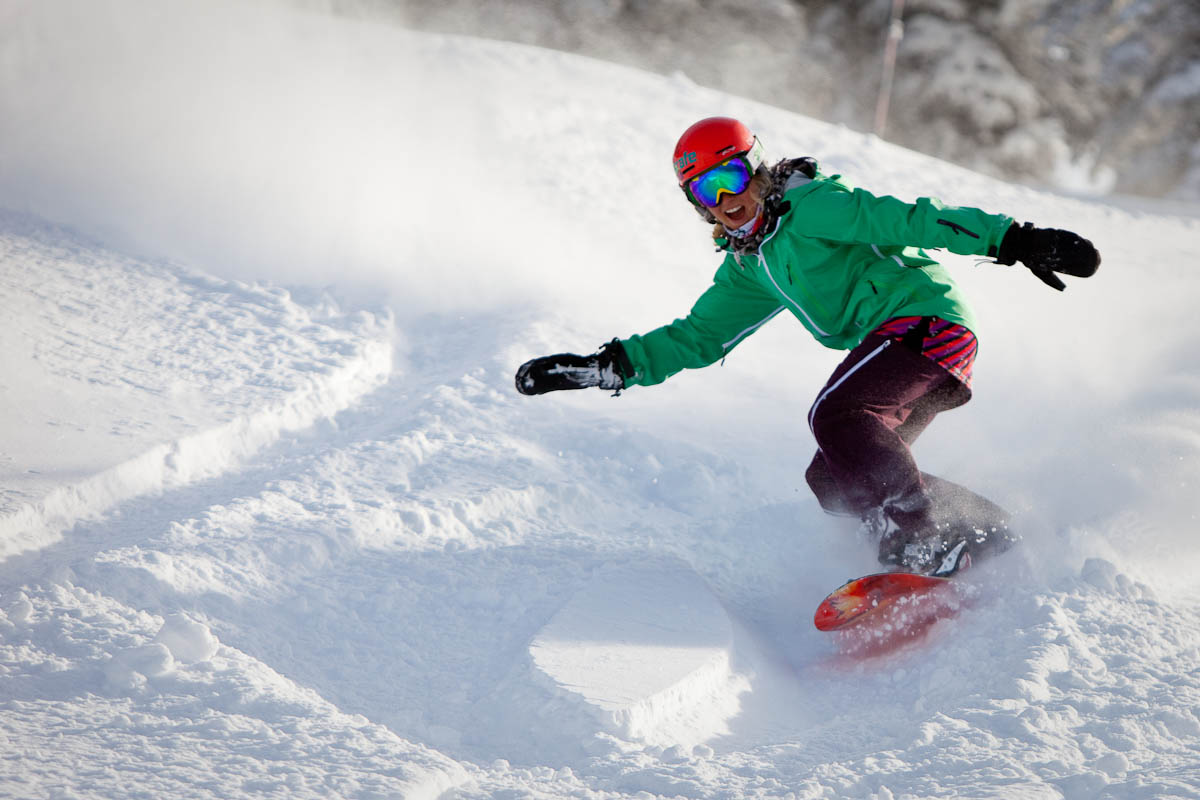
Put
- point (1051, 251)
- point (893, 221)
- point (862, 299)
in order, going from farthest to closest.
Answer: point (862, 299), point (893, 221), point (1051, 251)

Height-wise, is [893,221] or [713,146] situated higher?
[713,146]

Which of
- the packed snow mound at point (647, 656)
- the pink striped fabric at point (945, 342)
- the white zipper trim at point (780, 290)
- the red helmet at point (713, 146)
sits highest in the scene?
the red helmet at point (713, 146)

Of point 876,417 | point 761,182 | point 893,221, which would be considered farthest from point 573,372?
point 893,221

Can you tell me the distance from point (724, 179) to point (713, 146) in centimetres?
9

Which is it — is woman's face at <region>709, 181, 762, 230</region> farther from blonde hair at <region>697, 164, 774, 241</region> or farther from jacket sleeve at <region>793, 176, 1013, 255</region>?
jacket sleeve at <region>793, 176, 1013, 255</region>

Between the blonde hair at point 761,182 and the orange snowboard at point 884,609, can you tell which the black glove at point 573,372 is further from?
the orange snowboard at point 884,609

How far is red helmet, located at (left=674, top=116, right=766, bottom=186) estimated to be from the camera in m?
2.57

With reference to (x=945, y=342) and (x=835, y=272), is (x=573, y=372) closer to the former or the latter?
(x=835, y=272)

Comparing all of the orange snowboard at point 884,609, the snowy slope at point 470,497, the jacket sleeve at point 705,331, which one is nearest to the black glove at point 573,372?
the jacket sleeve at point 705,331

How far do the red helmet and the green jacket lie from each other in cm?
15

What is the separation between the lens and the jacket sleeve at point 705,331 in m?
2.97

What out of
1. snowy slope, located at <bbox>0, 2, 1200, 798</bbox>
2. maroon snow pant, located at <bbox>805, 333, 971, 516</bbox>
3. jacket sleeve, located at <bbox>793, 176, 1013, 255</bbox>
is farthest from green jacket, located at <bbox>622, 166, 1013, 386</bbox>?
snowy slope, located at <bbox>0, 2, 1200, 798</bbox>

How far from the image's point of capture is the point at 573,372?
2.95 metres

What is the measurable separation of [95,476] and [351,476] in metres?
0.72
